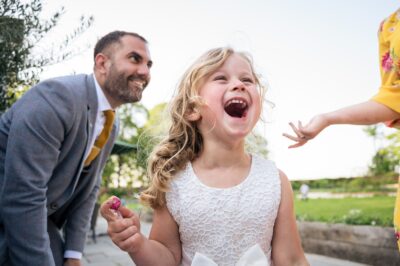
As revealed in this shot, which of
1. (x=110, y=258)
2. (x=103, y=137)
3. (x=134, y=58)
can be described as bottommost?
(x=110, y=258)

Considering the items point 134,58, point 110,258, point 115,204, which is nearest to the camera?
point 115,204

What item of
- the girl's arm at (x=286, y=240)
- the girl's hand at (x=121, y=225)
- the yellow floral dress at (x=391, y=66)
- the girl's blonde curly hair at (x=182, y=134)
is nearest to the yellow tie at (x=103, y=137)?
the girl's blonde curly hair at (x=182, y=134)

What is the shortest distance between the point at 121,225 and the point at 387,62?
4.22 ft

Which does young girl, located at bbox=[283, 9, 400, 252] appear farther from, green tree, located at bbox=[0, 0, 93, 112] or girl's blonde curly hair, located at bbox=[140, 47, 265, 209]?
green tree, located at bbox=[0, 0, 93, 112]

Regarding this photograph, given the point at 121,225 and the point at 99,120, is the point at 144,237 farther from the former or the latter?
the point at 99,120

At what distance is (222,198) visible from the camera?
158cm

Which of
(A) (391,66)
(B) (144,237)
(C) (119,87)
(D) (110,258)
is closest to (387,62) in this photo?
(A) (391,66)

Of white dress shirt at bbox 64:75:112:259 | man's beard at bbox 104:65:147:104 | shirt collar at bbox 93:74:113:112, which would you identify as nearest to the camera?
white dress shirt at bbox 64:75:112:259

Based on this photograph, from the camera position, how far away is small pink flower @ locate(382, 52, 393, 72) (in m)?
1.63

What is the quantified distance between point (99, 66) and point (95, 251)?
5.35 meters

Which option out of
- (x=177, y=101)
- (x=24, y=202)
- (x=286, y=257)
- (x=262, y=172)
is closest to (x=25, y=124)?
(x=24, y=202)

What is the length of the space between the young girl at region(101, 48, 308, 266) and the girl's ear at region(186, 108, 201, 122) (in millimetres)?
19

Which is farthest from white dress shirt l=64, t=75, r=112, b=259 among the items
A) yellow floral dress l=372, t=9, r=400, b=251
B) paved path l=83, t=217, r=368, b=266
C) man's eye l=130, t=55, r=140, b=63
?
paved path l=83, t=217, r=368, b=266

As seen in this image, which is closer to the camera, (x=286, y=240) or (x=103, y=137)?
(x=286, y=240)
